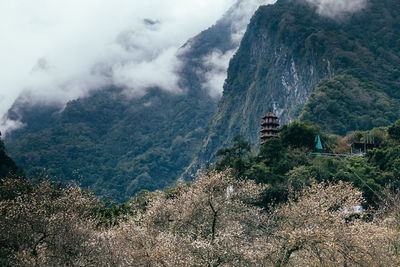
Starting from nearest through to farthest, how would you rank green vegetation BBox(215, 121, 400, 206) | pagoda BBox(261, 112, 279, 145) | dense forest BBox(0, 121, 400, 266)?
dense forest BBox(0, 121, 400, 266) → green vegetation BBox(215, 121, 400, 206) → pagoda BBox(261, 112, 279, 145)

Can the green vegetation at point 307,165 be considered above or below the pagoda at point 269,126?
below

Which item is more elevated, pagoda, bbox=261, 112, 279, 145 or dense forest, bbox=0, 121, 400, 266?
pagoda, bbox=261, 112, 279, 145

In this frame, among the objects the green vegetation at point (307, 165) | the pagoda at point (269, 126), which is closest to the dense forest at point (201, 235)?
the green vegetation at point (307, 165)

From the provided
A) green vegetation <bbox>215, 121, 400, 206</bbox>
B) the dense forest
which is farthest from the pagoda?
the dense forest

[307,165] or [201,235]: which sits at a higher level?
[307,165]

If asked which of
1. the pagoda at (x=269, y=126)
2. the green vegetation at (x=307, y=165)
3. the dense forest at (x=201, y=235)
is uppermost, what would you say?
the pagoda at (x=269, y=126)

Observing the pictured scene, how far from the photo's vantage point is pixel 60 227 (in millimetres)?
24625

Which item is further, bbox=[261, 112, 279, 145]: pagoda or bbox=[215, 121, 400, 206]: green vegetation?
bbox=[261, 112, 279, 145]: pagoda

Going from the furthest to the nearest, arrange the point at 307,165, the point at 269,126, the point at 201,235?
the point at 269,126
the point at 307,165
the point at 201,235

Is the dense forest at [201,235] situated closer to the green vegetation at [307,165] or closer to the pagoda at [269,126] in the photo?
the green vegetation at [307,165]

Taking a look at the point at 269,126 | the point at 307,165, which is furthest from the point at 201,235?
the point at 269,126

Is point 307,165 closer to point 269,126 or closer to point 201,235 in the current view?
point 269,126

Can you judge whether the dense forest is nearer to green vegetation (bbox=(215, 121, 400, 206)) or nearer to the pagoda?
green vegetation (bbox=(215, 121, 400, 206))

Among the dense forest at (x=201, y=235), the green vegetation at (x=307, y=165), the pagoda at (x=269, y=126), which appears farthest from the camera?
the pagoda at (x=269, y=126)
